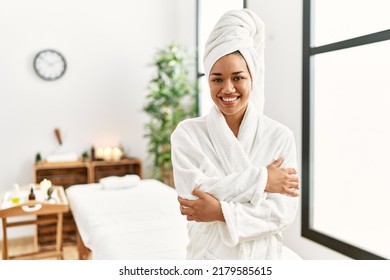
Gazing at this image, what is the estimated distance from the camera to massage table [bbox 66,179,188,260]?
1478mm

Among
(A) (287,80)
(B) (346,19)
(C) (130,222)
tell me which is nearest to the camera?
(B) (346,19)

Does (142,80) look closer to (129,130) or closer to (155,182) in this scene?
(129,130)

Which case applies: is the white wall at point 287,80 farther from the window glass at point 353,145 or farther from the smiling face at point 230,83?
the smiling face at point 230,83

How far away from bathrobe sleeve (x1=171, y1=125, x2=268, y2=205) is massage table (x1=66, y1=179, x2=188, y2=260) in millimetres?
587

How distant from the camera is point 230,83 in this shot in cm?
87

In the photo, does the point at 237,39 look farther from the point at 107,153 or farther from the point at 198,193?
the point at 107,153

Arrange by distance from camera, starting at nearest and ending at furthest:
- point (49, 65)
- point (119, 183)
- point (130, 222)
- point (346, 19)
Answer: point (346, 19) → point (130, 222) → point (49, 65) → point (119, 183)

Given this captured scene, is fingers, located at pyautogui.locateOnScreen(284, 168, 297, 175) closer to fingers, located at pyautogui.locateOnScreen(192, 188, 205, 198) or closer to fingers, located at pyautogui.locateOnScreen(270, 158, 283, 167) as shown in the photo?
fingers, located at pyautogui.locateOnScreen(270, 158, 283, 167)

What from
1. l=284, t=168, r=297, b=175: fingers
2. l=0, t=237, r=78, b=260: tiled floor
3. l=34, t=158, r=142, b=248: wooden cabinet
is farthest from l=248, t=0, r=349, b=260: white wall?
l=0, t=237, r=78, b=260: tiled floor

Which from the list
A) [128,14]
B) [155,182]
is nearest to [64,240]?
[155,182]

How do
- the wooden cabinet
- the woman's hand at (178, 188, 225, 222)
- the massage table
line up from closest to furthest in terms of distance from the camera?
the woman's hand at (178, 188, 225, 222) → the massage table → the wooden cabinet

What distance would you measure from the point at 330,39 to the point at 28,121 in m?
1.65

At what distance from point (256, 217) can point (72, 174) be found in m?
2.16

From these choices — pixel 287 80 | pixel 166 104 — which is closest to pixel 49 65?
pixel 166 104
